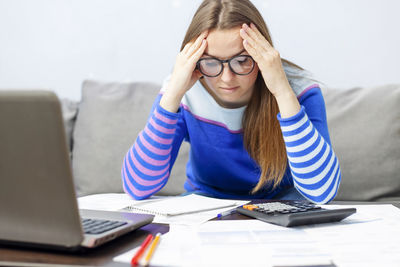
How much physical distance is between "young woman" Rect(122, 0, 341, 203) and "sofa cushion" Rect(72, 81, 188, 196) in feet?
1.50

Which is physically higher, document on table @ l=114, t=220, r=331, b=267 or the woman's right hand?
the woman's right hand

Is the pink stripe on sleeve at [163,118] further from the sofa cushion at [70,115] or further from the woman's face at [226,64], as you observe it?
the sofa cushion at [70,115]

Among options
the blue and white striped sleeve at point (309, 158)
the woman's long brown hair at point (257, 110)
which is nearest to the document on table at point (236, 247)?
the blue and white striped sleeve at point (309, 158)

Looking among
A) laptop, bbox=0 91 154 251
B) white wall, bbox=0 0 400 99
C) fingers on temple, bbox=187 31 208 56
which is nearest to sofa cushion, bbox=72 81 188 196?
white wall, bbox=0 0 400 99

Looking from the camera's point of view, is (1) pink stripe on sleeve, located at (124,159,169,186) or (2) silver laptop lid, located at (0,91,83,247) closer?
(2) silver laptop lid, located at (0,91,83,247)

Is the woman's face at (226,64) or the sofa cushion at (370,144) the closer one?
the woman's face at (226,64)

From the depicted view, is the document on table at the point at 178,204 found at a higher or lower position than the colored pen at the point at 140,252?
lower

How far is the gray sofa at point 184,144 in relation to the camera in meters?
1.48

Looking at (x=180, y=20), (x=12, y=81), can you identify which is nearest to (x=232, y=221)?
(x=180, y=20)

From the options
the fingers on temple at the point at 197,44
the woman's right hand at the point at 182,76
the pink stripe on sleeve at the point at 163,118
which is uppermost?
the fingers on temple at the point at 197,44

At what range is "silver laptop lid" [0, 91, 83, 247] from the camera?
436 millimetres

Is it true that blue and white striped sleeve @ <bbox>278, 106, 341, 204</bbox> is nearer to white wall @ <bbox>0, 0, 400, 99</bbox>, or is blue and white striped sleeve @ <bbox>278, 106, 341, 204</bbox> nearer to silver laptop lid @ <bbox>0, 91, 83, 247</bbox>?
silver laptop lid @ <bbox>0, 91, 83, 247</bbox>

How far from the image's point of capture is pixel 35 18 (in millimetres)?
2129

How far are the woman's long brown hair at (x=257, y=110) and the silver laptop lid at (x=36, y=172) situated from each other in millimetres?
696
